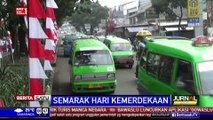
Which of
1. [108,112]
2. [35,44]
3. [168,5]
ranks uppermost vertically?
[168,5]

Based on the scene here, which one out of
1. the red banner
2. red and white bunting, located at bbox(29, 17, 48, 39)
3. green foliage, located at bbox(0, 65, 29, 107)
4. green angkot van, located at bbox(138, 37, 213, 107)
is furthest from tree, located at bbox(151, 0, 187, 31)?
the red banner

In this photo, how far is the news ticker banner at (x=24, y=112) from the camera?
194 inches

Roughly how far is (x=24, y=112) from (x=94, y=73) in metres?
9.94

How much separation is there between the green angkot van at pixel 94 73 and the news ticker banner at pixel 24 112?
9669 millimetres

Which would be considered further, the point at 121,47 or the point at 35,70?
the point at 121,47

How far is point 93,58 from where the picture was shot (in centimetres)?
1585

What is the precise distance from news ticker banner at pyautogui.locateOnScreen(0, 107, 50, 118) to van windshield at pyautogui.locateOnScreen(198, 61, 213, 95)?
2.85 meters

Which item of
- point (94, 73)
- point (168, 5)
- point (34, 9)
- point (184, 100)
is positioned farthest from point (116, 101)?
point (168, 5)

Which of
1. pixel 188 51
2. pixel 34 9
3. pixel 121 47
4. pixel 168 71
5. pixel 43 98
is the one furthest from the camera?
pixel 121 47

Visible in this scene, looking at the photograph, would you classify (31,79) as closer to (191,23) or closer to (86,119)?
(86,119)

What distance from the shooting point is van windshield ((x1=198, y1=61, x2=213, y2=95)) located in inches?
272

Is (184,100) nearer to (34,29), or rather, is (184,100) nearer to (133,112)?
(133,112)

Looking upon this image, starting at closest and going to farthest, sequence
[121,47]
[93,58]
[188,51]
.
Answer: [188,51]
[93,58]
[121,47]

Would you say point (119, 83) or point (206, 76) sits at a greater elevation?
point (206, 76)
